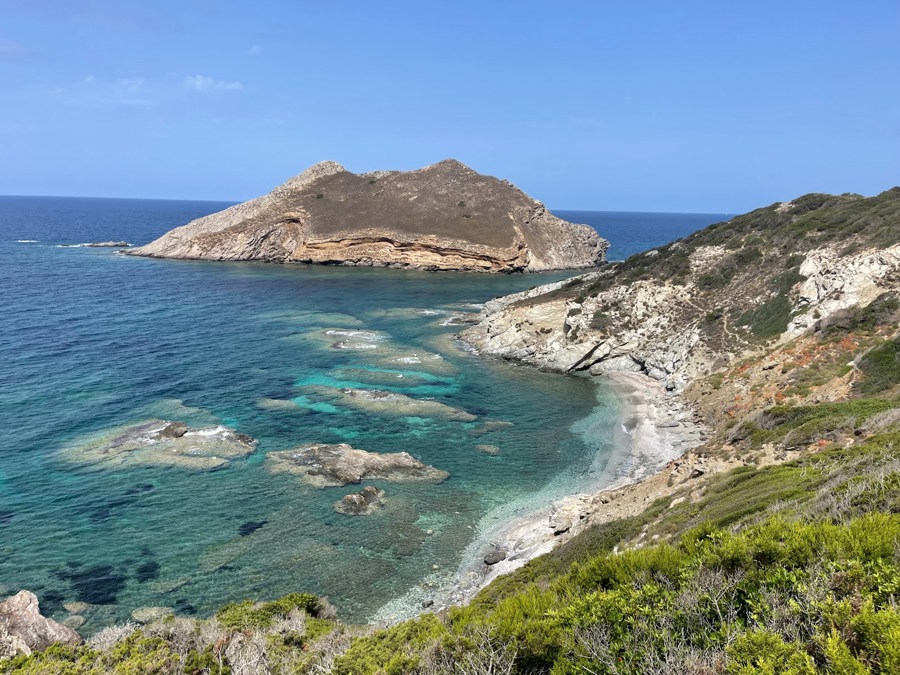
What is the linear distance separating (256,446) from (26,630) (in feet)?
63.9

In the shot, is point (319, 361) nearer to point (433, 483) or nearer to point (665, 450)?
point (433, 483)

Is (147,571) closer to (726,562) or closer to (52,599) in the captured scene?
(52,599)

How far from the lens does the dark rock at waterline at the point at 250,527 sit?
27031 millimetres

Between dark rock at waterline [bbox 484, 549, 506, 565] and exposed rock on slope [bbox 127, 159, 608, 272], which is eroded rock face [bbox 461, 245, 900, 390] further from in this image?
exposed rock on slope [bbox 127, 159, 608, 272]

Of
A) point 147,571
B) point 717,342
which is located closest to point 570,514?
point 147,571

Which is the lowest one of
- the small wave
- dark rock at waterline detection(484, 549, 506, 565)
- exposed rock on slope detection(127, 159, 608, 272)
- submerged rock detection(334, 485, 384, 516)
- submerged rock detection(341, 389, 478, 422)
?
dark rock at waterline detection(484, 549, 506, 565)

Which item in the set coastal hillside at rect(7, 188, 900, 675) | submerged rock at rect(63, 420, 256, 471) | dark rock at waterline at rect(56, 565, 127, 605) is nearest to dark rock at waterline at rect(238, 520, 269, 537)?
dark rock at waterline at rect(56, 565, 127, 605)

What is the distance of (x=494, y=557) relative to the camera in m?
25.5

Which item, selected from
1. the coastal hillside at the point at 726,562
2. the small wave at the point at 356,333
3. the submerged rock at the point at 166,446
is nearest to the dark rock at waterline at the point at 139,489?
the submerged rock at the point at 166,446

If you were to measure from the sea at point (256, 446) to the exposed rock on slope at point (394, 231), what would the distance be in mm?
49898

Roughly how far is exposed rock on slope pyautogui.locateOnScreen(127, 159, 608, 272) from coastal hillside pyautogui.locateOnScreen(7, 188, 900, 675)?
267 ft

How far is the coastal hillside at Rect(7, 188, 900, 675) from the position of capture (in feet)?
30.0

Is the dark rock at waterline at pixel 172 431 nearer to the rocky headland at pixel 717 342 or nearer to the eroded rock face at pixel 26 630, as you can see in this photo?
the eroded rock face at pixel 26 630

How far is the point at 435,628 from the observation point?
13.2 metres
